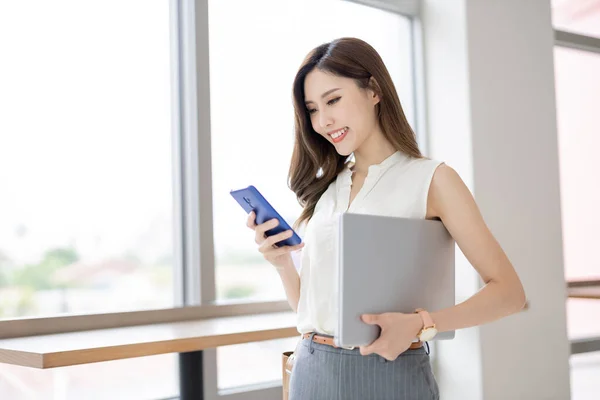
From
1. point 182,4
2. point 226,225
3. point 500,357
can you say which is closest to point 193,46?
point 182,4

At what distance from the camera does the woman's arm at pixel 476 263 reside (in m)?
1.15

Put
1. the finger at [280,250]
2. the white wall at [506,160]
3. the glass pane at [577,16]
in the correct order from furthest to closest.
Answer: the glass pane at [577,16]
the white wall at [506,160]
the finger at [280,250]

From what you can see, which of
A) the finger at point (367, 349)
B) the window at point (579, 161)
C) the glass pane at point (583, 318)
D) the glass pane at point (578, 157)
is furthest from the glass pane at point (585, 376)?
the finger at point (367, 349)

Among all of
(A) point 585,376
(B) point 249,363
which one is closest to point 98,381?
(B) point 249,363

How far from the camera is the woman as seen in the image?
118 cm

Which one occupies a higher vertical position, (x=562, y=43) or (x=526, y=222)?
(x=562, y=43)

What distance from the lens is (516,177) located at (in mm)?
3178

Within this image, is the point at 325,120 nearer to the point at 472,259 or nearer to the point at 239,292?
the point at 472,259

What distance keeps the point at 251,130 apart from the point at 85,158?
0.77 meters

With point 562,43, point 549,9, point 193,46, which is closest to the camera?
point 193,46

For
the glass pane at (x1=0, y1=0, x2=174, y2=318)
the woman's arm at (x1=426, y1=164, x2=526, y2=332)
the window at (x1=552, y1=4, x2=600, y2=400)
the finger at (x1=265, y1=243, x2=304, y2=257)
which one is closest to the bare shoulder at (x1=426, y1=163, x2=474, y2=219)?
the woman's arm at (x1=426, y1=164, x2=526, y2=332)

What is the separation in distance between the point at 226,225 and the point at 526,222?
1.57m

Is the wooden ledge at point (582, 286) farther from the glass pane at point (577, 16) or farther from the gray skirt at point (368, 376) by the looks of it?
the gray skirt at point (368, 376)

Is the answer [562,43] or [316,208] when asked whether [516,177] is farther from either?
[316,208]
